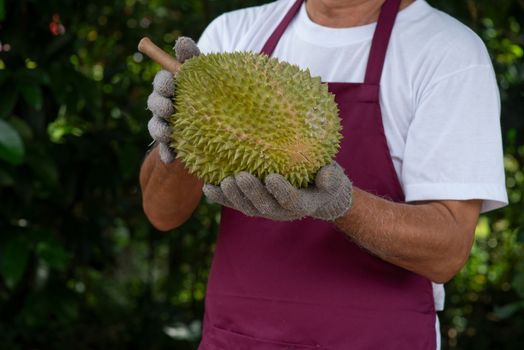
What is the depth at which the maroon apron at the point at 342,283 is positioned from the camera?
5.74ft

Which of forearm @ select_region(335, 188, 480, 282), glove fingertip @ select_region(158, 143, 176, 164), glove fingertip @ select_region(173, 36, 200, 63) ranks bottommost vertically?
forearm @ select_region(335, 188, 480, 282)

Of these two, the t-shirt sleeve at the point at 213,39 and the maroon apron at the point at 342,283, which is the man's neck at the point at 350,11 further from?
the t-shirt sleeve at the point at 213,39

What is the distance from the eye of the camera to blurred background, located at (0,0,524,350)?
269cm

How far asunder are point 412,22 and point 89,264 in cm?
193

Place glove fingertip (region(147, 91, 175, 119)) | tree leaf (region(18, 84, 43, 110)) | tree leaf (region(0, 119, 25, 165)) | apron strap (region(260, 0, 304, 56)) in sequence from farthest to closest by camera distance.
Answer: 1. tree leaf (region(18, 84, 43, 110))
2. tree leaf (region(0, 119, 25, 165))
3. apron strap (region(260, 0, 304, 56))
4. glove fingertip (region(147, 91, 175, 119))

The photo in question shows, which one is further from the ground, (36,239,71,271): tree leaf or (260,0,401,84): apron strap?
(260,0,401,84): apron strap

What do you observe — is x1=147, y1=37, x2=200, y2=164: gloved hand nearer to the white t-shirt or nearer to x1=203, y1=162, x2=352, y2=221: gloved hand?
x1=203, y1=162, x2=352, y2=221: gloved hand

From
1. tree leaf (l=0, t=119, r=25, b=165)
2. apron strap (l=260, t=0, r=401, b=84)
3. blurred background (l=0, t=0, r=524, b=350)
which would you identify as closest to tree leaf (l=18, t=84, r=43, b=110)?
blurred background (l=0, t=0, r=524, b=350)

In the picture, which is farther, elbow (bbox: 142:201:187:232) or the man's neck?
elbow (bbox: 142:201:187:232)

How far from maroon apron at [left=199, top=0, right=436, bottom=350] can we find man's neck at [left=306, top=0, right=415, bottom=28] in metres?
0.05

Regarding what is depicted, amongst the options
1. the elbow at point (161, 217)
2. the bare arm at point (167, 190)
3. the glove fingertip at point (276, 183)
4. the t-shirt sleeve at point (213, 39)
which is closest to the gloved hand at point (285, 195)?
the glove fingertip at point (276, 183)

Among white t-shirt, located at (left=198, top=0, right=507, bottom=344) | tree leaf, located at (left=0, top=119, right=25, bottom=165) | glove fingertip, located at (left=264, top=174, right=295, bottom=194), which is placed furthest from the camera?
tree leaf, located at (left=0, top=119, right=25, bottom=165)

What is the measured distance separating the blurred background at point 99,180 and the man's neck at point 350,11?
2.68 feet

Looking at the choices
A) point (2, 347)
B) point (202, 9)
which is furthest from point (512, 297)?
point (2, 347)
